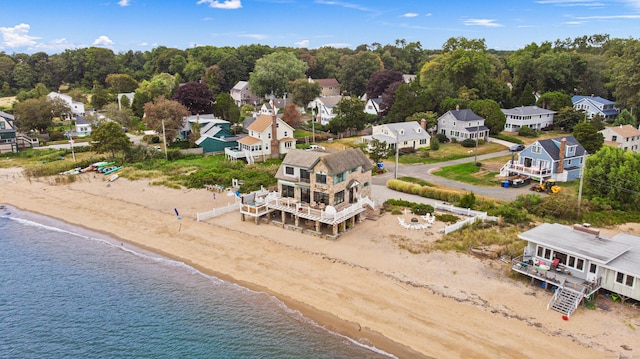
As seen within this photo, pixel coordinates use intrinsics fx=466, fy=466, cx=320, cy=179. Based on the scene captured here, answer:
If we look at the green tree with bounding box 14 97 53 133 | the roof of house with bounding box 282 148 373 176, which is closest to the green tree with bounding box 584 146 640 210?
the roof of house with bounding box 282 148 373 176

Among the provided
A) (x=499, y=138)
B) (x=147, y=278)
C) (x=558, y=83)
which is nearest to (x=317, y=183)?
(x=147, y=278)

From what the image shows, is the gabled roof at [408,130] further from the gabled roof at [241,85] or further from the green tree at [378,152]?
the gabled roof at [241,85]

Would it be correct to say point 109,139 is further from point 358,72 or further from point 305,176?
point 358,72

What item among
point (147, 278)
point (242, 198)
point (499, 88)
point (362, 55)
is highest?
point (362, 55)

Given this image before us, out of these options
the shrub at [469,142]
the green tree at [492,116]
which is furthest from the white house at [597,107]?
the shrub at [469,142]

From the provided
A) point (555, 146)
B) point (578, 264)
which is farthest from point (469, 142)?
point (578, 264)

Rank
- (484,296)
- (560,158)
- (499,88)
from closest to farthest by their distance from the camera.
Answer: (484,296)
(560,158)
(499,88)

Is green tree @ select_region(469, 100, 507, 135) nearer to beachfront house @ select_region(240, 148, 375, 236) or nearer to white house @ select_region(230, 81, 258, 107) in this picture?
beachfront house @ select_region(240, 148, 375, 236)

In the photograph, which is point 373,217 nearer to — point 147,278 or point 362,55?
point 147,278
